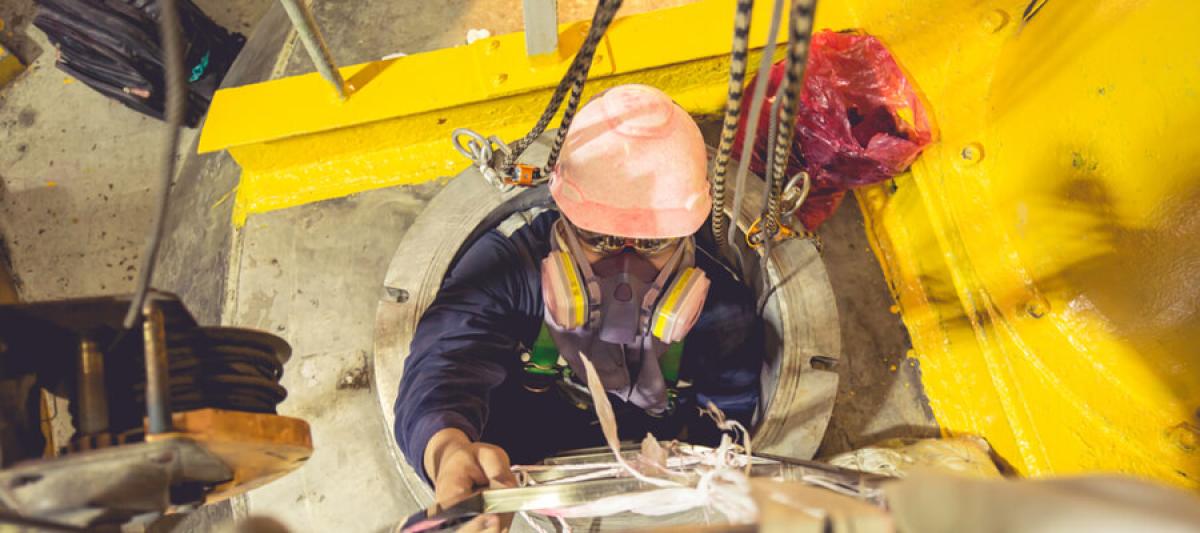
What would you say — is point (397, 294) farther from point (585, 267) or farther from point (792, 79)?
point (792, 79)

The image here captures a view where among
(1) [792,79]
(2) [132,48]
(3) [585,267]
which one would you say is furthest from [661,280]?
(2) [132,48]

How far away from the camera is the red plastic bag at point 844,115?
2246 mm

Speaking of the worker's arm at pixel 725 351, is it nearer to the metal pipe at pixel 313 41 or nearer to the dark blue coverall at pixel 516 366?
the dark blue coverall at pixel 516 366

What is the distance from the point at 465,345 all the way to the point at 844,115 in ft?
4.75

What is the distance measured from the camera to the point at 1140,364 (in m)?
1.53

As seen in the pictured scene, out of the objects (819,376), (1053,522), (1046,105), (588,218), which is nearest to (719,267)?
(819,376)

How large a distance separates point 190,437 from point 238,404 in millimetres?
176

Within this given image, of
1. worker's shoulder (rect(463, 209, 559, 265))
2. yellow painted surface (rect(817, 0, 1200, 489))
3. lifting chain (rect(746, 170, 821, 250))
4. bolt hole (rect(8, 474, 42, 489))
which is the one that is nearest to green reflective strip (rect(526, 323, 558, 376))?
worker's shoulder (rect(463, 209, 559, 265))

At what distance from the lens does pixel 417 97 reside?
2230 millimetres

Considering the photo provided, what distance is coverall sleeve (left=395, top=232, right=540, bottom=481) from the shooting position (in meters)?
1.75

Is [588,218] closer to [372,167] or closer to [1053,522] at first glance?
[372,167]

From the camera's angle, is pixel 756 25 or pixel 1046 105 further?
pixel 756 25

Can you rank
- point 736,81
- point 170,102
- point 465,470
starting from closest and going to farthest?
point 170,102 → point 736,81 → point 465,470

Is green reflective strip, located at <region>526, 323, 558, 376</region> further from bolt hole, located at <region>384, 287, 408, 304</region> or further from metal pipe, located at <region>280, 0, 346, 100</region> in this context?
metal pipe, located at <region>280, 0, 346, 100</region>
